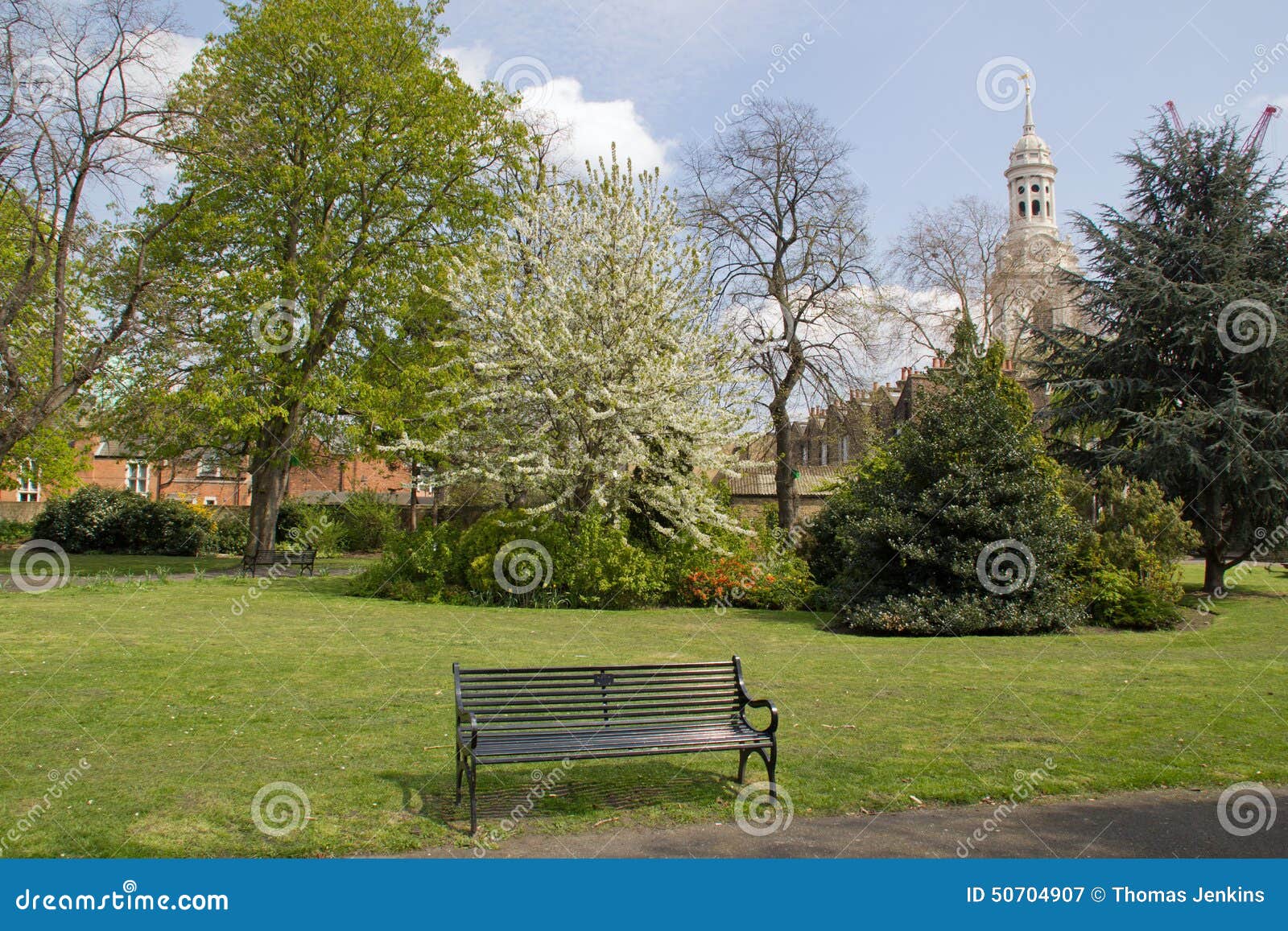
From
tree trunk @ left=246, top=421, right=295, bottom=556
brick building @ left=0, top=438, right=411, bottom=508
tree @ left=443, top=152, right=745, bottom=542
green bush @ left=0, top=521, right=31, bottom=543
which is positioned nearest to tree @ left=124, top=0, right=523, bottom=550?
tree trunk @ left=246, top=421, right=295, bottom=556

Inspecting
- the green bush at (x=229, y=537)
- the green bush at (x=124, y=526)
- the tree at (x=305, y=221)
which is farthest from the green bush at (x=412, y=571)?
the green bush at (x=124, y=526)

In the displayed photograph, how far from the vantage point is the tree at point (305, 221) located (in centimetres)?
2181

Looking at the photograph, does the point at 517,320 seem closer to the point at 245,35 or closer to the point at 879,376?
the point at 245,35

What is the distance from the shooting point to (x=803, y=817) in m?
5.68

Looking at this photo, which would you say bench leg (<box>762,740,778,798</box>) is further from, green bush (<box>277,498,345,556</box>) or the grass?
green bush (<box>277,498,345,556</box>)

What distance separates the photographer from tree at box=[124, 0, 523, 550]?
21812mm

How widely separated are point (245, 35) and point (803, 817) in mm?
24494

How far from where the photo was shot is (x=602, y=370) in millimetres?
19484

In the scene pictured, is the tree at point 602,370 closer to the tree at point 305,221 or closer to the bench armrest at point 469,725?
the tree at point 305,221

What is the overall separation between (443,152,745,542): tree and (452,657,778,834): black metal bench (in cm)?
1151

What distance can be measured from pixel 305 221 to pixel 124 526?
17273mm

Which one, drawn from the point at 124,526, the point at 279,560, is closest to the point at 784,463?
the point at 279,560

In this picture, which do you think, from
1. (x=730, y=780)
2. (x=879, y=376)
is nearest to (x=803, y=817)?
(x=730, y=780)

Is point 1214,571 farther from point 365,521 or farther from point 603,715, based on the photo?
point 365,521
